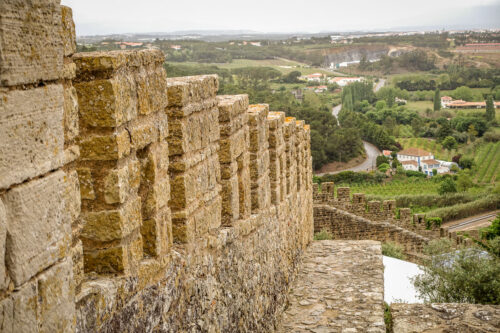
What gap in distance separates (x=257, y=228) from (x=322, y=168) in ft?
130

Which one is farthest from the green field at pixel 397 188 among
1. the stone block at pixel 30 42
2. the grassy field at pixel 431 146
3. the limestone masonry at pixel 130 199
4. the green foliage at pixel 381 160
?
the stone block at pixel 30 42

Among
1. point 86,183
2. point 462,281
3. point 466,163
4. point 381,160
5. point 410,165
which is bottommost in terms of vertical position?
point 466,163

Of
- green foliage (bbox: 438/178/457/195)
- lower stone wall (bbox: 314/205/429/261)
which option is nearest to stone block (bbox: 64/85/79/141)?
lower stone wall (bbox: 314/205/429/261)

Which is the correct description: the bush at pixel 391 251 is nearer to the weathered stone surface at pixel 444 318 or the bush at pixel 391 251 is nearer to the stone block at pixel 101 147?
the weathered stone surface at pixel 444 318

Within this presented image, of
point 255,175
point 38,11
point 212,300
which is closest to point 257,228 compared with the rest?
point 255,175

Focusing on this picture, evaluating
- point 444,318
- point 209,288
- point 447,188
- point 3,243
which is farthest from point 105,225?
point 447,188

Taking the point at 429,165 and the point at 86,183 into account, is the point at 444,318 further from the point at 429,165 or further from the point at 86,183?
the point at 429,165

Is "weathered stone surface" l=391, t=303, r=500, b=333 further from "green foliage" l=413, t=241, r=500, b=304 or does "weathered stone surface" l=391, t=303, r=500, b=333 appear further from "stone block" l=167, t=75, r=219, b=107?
"stone block" l=167, t=75, r=219, b=107

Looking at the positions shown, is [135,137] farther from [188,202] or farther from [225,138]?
[225,138]

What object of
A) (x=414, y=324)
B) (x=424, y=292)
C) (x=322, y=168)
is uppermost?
(x=414, y=324)

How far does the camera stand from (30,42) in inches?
77.4

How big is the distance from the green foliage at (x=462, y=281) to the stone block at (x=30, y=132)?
9.37m

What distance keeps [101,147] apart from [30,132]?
760 millimetres

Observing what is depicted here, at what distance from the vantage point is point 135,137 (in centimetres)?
295
